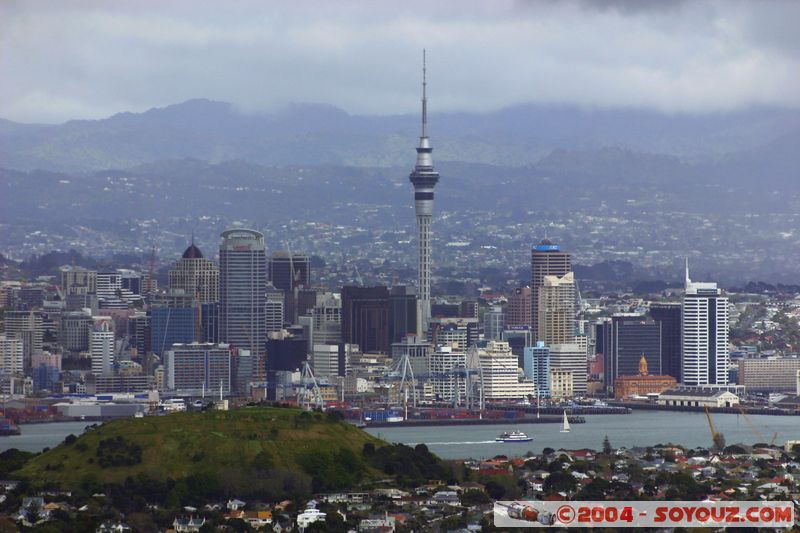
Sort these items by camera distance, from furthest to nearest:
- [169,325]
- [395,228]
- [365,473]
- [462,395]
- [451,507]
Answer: [395,228] → [169,325] → [462,395] → [365,473] → [451,507]

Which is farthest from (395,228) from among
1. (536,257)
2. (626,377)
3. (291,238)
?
(626,377)

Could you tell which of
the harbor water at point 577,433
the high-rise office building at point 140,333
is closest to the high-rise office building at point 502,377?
the harbor water at point 577,433

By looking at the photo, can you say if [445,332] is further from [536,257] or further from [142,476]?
[142,476]

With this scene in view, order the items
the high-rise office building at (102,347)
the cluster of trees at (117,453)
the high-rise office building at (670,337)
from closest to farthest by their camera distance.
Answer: the cluster of trees at (117,453) < the high-rise office building at (102,347) < the high-rise office building at (670,337)

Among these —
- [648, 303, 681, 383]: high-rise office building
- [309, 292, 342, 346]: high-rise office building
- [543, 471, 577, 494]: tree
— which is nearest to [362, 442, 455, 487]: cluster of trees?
[543, 471, 577, 494]: tree

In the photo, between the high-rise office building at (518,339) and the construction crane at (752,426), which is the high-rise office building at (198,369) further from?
the construction crane at (752,426)

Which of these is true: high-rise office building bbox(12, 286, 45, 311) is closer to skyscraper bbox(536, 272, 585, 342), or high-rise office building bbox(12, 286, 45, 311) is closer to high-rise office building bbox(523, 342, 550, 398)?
skyscraper bbox(536, 272, 585, 342)

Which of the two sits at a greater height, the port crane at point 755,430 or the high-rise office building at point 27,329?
the high-rise office building at point 27,329
